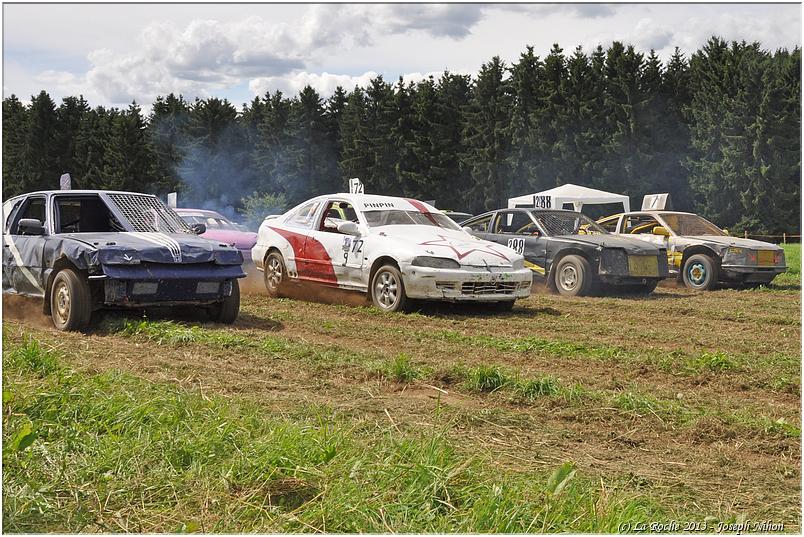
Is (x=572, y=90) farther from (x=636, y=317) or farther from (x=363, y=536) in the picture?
(x=363, y=536)

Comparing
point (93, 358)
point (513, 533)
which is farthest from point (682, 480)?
point (93, 358)

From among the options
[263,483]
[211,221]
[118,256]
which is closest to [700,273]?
[211,221]

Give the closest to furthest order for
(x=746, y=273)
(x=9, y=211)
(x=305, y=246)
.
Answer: (x=9, y=211)
(x=305, y=246)
(x=746, y=273)

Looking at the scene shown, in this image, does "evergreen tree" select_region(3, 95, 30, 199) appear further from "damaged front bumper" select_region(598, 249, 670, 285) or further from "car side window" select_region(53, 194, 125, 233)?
"damaged front bumper" select_region(598, 249, 670, 285)

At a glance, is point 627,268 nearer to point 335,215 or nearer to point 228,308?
point 335,215

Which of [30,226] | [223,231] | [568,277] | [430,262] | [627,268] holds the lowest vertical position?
[568,277]

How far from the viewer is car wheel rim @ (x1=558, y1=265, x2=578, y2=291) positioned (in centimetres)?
1319

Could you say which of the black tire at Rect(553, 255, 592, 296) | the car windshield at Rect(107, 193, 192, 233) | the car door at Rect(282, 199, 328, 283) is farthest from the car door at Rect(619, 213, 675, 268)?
the car windshield at Rect(107, 193, 192, 233)

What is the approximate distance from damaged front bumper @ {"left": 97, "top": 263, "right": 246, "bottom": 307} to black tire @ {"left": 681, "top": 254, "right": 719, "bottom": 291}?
8914mm

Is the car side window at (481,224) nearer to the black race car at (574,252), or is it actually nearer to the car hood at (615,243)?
the black race car at (574,252)

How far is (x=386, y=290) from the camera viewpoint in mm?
10469

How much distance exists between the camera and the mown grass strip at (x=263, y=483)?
3391 mm

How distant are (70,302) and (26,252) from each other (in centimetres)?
136

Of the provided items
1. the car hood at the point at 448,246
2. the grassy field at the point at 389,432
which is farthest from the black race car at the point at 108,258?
the car hood at the point at 448,246
